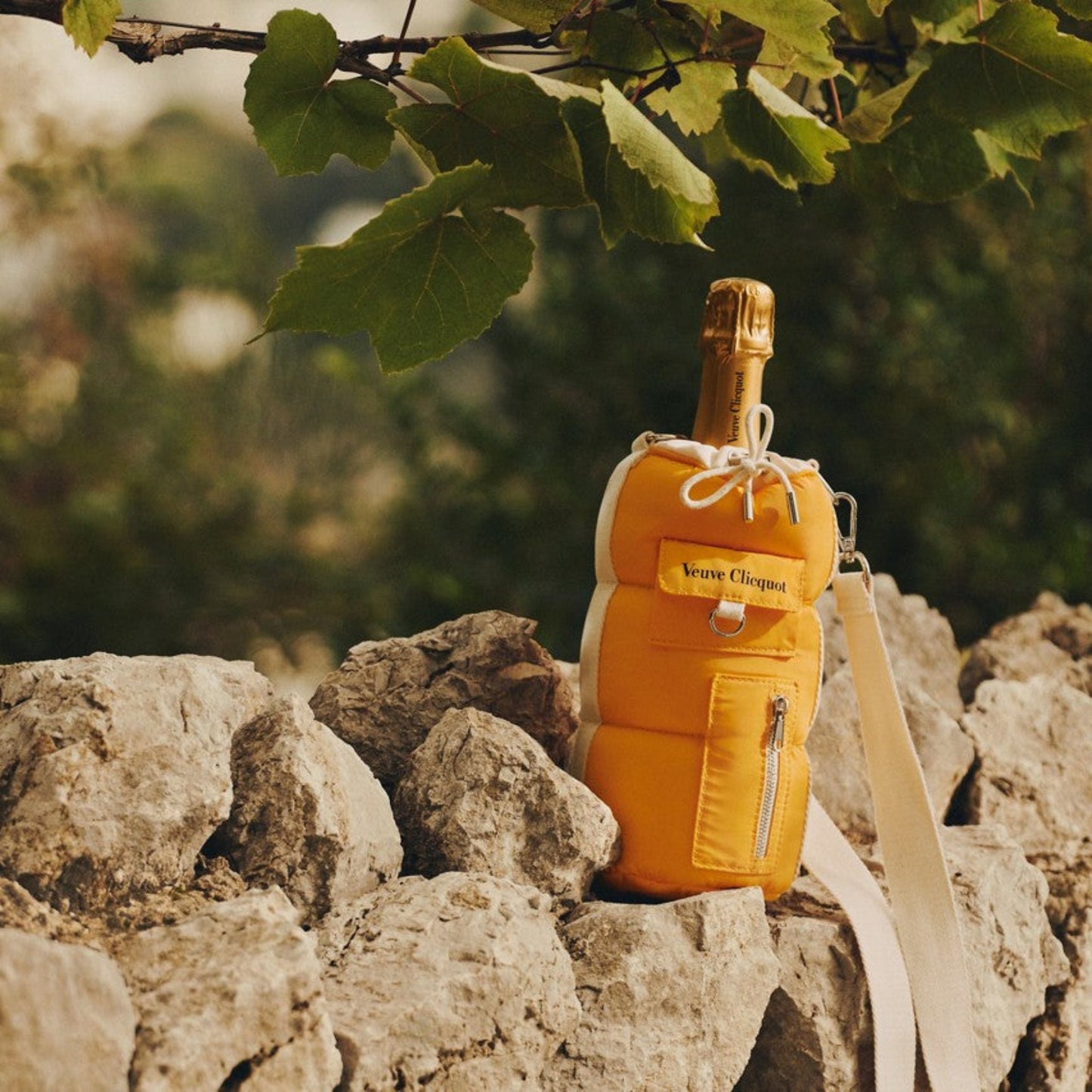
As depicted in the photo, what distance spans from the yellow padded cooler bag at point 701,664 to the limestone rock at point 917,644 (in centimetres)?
45

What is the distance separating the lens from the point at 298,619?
3.91 metres

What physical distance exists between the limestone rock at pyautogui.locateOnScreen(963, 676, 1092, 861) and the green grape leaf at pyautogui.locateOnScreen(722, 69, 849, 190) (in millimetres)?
803

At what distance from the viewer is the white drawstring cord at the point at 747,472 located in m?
1.11

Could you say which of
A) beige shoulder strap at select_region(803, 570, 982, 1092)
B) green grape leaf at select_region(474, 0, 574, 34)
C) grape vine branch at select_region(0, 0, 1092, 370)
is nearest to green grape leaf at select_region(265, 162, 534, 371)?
grape vine branch at select_region(0, 0, 1092, 370)

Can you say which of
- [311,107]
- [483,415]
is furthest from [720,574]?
[483,415]

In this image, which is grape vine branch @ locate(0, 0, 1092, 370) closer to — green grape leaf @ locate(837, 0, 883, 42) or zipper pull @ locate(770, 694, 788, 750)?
green grape leaf @ locate(837, 0, 883, 42)

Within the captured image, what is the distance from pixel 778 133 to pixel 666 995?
622 millimetres

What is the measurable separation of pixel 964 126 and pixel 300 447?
3289mm

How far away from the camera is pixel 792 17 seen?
866 millimetres

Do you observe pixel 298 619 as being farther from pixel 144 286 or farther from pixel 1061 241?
pixel 1061 241

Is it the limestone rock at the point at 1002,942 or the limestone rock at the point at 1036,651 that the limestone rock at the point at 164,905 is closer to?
the limestone rock at the point at 1002,942

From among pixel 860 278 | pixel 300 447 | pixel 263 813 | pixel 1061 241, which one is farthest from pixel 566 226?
pixel 263 813

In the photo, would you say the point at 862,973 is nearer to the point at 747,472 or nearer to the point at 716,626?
the point at 716,626

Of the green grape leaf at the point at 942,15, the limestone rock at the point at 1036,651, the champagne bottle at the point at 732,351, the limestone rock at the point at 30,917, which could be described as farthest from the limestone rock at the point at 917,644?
the limestone rock at the point at 30,917
